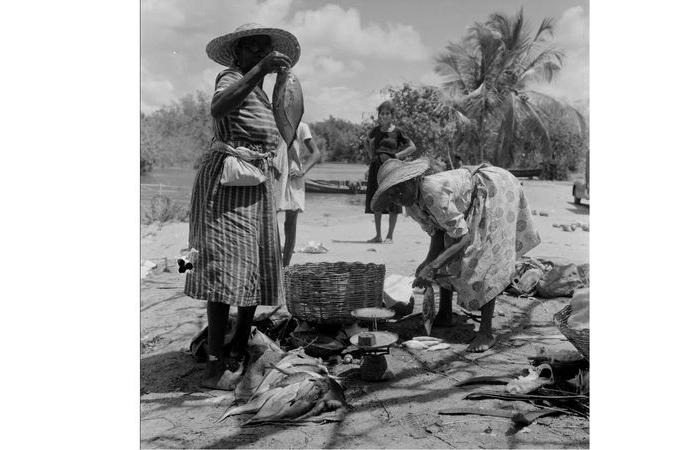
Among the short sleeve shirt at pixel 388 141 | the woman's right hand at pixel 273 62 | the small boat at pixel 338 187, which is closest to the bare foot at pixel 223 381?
the woman's right hand at pixel 273 62

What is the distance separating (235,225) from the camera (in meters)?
3.00

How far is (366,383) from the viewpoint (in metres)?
3.11

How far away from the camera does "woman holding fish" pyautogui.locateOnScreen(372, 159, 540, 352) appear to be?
3.41 meters

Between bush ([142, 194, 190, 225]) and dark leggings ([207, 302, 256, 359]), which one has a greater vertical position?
bush ([142, 194, 190, 225])

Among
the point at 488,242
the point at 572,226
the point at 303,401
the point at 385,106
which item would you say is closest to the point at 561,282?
the point at 488,242

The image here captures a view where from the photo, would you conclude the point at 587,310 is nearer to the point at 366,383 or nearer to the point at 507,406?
the point at 507,406

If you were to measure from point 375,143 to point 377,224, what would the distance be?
1.15 metres

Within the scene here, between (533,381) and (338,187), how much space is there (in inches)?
514

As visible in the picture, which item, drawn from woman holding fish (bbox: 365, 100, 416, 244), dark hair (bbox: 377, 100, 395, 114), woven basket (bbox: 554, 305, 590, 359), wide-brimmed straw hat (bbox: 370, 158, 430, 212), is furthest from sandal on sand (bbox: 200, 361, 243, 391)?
dark hair (bbox: 377, 100, 395, 114)

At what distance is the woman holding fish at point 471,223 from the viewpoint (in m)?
3.41

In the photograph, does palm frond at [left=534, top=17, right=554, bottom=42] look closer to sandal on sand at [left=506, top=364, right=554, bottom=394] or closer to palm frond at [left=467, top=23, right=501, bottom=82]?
palm frond at [left=467, top=23, right=501, bottom=82]

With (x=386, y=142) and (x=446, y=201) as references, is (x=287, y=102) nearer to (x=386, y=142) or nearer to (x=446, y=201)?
(x=446, y=201)

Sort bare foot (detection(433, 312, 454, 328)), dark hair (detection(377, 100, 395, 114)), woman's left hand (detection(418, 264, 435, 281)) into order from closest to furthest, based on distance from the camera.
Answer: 1. woman's left hand (detection(418, 264, 435, 281))
2. bare foot (detection(433, 312, 454, 328))
3. dark hair (detection(377, 100, 395, 114))

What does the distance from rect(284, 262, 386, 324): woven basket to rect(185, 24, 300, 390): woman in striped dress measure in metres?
0.58
